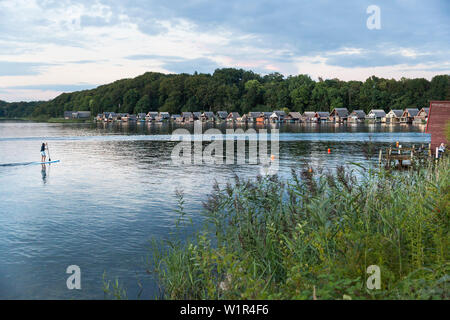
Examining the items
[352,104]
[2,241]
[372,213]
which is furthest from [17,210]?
[352,104]

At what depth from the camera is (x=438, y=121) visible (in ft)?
122

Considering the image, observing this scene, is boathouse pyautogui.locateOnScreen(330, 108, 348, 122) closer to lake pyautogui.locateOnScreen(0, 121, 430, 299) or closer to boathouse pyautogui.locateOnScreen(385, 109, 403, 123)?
boathouse pyautogui.locateOnScreen(385, 109, 403, 123)

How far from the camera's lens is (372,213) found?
→ 33.8ft

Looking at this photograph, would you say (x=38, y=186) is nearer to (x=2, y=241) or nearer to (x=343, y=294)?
(x=2, y=241)

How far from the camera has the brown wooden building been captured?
36.9 metres

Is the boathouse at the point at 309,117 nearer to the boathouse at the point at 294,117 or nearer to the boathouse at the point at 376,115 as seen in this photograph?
the boathouse at the point at 294,117

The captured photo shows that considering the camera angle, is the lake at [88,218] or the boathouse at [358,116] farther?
the boathouse at [358,116]

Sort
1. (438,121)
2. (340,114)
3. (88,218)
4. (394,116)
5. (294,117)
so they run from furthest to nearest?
1. (294,117)
2. (340,114)
3. (394,116)
4. (438,121)
5. (88,218)

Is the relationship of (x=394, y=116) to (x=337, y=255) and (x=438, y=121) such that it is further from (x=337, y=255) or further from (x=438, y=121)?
(x=337, y=255)

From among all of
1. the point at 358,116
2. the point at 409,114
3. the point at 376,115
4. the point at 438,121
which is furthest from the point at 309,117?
the point at 438,121

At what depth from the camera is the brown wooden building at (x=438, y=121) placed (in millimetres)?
36938

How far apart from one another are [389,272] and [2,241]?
14896 mm

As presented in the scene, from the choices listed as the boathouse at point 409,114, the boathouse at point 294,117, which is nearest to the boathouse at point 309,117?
the boathouse at point 294,117

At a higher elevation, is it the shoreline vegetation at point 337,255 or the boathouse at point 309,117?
the boathouse at point 309,117
